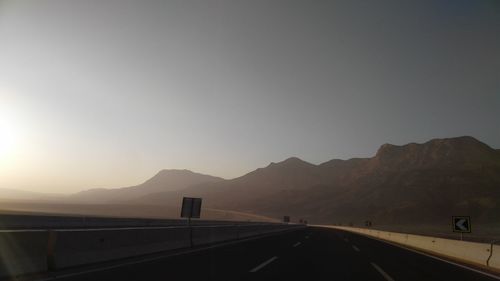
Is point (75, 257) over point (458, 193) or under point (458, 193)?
under

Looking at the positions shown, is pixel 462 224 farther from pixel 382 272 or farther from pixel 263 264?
pixel 263 264

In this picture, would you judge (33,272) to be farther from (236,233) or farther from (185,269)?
(236,233)

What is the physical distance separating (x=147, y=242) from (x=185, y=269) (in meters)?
4.61

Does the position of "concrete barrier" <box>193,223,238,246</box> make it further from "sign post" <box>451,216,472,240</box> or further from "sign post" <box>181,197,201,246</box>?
"sign post" <box>451,216,472,240</box>

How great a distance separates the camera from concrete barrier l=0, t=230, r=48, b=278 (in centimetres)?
948

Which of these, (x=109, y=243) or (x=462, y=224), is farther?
(x=462, y=224)

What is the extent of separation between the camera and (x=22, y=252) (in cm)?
1005

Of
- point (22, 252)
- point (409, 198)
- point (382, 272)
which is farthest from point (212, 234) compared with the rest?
point (409, 198)

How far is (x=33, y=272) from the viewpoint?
1024 cm

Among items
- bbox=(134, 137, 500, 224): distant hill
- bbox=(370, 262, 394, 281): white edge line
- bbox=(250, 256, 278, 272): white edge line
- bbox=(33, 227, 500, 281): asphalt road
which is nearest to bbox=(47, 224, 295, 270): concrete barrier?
bbox=(33, 227, 500, 281): asphalt road

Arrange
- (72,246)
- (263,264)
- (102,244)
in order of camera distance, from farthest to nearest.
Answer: (263,264) < (102,244) < (72,246)

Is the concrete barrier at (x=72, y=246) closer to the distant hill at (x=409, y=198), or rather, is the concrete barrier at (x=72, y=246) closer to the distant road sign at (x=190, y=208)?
the distant road sign at (x=190, y=208)

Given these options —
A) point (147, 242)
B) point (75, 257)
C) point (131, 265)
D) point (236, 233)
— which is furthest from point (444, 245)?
point (75, 257)

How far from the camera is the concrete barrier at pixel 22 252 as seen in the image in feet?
31.1
